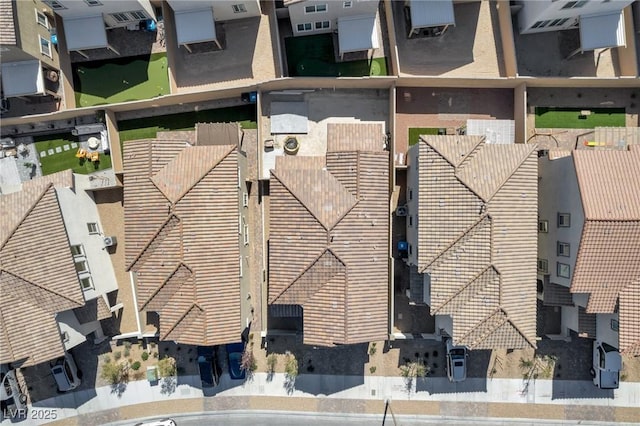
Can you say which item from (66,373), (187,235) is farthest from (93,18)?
(66,373)

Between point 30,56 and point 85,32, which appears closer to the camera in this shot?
point 30,56

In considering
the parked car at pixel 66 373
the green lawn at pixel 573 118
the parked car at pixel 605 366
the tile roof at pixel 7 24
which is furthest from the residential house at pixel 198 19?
the parked car at pixel 605 366

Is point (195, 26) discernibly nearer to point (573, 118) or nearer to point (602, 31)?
point (573, 118)

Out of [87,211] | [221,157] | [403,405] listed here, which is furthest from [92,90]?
[403,405]

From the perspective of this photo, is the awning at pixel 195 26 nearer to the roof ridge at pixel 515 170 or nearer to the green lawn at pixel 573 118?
the roof ridge at pixel 515 170

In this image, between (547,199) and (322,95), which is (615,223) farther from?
(322,95)

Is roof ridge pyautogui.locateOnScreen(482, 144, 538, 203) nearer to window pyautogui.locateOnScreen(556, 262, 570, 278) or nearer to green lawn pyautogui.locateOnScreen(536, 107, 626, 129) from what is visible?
green lawn pyautogui.locateOnScreen(536, 107, 626, 129)

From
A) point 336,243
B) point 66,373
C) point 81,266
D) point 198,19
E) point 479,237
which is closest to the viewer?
point 479,237
